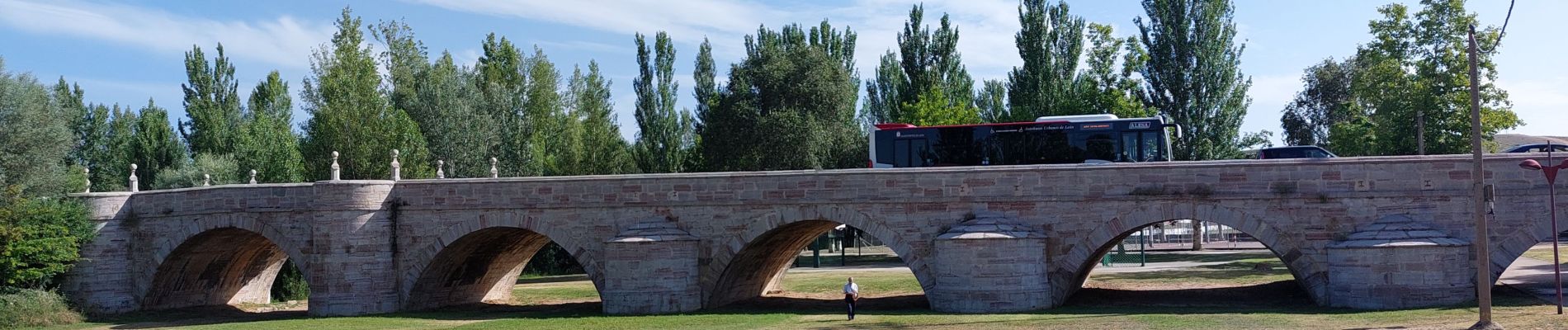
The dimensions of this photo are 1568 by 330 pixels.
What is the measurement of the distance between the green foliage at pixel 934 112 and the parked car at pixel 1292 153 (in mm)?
17758

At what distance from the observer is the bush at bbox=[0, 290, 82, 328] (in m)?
34.9

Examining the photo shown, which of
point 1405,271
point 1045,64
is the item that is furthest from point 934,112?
point 1405,271

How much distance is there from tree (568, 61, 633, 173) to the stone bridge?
24.0 metres

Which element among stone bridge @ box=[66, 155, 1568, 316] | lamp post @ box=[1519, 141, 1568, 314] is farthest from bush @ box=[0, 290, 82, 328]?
lamp post @ box=[1519, 141, 1568, 314]

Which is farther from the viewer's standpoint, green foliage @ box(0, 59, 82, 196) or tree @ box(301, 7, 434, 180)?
tree @ box(301, 7, 434, 180)

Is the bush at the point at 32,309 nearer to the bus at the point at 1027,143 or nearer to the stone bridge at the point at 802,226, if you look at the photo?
the stone bridge at the point at 802,226

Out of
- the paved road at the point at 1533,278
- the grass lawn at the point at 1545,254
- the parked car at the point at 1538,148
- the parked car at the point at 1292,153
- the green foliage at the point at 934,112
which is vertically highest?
the green foliage at the point at 934,112

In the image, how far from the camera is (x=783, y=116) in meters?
55.7

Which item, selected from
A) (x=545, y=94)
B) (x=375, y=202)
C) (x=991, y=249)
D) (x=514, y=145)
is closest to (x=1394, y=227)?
(x=991, y=249)

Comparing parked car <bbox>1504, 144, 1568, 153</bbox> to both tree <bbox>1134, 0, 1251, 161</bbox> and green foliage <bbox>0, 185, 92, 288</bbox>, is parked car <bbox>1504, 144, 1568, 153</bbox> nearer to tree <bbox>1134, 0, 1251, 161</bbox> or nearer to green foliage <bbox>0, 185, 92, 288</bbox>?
tree <bbox>1134, 0, 1251, 161</bbox>

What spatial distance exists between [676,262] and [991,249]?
7326 millimetres

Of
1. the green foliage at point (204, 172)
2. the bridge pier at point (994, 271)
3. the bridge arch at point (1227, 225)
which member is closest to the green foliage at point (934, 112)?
the bridge arch at point (1227, 225)

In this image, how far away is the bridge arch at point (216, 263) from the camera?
36.0 metres

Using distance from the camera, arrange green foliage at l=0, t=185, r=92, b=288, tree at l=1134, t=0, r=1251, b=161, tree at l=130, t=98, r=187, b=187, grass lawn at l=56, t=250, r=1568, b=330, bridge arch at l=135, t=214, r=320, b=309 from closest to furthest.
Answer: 1. grass lawn at l=56, t=250, r=1568, b=330
2. green foliage at l=0, t=185, r=92, b=288
3. bridge arch at l=135, t=214, r=320, b=309
4. tree at l=1134, t=0, r=1251, b=161
5. tree at l=130, t=98, r=187, b=187
